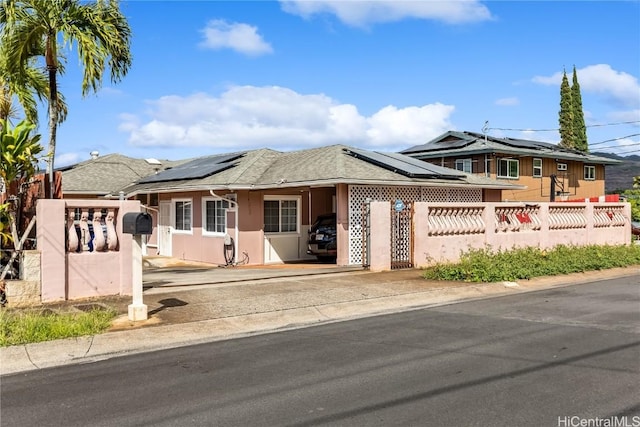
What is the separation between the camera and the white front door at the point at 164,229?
78.9 ft

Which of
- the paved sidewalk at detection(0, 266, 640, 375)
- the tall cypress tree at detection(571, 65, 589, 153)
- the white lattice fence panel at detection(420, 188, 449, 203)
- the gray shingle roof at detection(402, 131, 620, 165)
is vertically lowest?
the paved sidewalk at detection(0, 266, 640, 375)

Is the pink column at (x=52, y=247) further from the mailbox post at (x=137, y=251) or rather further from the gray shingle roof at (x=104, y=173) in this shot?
the gray shingle roof at (x=104, y=173)

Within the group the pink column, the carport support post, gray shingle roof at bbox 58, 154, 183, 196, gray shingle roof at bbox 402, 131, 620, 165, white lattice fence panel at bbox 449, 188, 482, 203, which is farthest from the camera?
gray shingle roof at bbox 402, 131, 620, 165

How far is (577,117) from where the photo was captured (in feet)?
183

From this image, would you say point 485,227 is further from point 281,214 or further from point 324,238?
point 281,214

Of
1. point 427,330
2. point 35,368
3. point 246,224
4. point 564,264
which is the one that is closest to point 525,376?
point 427,330

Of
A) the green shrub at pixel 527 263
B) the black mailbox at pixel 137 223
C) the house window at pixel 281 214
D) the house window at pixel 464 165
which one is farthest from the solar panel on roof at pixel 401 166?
the house window at pixel 464 165

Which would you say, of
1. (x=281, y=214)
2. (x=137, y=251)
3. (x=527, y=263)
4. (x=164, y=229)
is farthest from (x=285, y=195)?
(x=137, y=251)

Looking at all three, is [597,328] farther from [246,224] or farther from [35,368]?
[246,224]

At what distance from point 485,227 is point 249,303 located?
354 inches

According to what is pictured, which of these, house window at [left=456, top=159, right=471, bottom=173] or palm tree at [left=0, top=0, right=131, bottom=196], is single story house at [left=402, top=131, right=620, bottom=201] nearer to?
house window at [left=456, top=159, right=471, bottom=173]

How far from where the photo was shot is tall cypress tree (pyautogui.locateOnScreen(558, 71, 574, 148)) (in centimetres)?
5481

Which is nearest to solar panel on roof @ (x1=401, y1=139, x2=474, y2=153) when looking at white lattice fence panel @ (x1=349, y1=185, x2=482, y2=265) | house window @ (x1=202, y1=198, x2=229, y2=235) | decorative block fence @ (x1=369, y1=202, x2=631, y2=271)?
decorative block fence @ (x1=369, y1=202, x2=631, y2=271)

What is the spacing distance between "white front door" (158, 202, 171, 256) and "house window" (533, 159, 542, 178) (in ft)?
76.1
